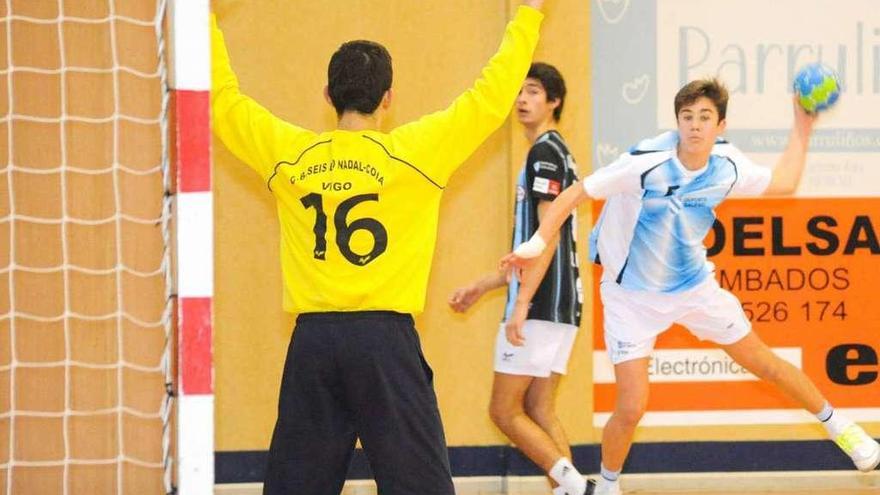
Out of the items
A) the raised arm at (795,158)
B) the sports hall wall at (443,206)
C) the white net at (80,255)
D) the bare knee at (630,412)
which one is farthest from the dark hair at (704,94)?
the white net at (80,255)

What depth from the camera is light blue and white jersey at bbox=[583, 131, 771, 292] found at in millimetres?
5477

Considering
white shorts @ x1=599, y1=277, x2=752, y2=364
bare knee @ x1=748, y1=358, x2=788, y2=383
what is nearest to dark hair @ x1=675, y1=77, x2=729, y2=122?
white shorts @ x1=599, y1=277, x2=752, y2=364

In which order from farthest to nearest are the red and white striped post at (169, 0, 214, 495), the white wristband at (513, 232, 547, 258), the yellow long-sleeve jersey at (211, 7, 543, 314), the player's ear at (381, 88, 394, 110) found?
the white wristband at (513, 232, 547, 258) < the player's ear at (381, 88, 394, 110) < the yellow long-sleeve jersey at (211, 7, 543, 314) < the red and white striped post at (169, 0, 214, 495)

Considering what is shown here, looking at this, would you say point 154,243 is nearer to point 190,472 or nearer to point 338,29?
point 338,29

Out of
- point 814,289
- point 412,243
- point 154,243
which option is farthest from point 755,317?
point 412,243

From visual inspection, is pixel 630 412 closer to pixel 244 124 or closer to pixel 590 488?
pixel 590 488

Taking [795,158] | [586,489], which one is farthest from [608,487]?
[795,158]

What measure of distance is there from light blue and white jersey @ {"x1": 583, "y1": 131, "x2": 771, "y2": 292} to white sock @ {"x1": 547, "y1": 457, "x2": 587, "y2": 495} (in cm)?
81

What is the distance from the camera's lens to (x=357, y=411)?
3.73 meters

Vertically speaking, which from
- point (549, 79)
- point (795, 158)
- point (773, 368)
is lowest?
point (773, 368)

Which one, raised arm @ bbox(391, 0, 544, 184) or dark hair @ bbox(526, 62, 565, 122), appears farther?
dark hair @ bbox(526, 62, 565, 122)

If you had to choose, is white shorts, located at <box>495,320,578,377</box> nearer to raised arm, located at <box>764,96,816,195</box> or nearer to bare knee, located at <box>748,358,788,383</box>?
bare knee, located at <box>748,358,788,383</box>

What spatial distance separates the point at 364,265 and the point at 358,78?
543 mm

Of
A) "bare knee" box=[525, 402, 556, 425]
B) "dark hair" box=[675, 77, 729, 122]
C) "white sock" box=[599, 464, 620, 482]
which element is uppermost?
"dark hair" box=[675, 77, 729, 122]
